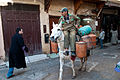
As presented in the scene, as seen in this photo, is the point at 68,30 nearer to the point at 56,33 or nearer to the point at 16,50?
the point at 56,33

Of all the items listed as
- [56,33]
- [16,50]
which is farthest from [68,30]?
[16,50]

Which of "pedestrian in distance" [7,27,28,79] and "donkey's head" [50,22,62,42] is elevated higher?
"donkey's head" [50,22,62,42]

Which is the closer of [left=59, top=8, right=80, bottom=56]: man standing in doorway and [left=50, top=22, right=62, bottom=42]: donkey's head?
[left=50, top=22, right=62, bottom=42]: donkey's head

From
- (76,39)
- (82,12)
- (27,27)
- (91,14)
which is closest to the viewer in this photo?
(76,39)

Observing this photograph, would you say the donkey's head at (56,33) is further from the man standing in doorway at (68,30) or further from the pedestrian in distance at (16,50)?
the pedestrian in distance at (16,50)

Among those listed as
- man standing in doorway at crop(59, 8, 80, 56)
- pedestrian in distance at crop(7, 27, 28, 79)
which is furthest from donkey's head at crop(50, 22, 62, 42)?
pedestrian in distance at crop(7, 27, 28, 79)

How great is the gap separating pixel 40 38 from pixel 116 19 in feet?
36.1

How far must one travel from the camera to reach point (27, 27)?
7.19 meters

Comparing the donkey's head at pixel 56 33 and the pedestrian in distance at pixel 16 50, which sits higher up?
the donkey's head at pixel 56 33

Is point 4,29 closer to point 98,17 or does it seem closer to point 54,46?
point 54,46

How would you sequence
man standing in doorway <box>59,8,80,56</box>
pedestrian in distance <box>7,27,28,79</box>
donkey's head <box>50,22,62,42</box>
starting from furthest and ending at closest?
pedestrian in distance <box>7,27,28,79</box>, man standing in doorway <box>59,8,80,56</box>, donkey's head <box>50,22,62,42</box>

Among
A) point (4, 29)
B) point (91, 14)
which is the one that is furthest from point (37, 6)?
point (91, 14)

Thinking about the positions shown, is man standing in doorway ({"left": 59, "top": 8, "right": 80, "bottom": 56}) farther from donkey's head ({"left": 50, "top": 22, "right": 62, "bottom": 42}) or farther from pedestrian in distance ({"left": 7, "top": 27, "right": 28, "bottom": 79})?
pedestrian in distance ({"left": 7, "top": 27, "right": 28, "bottom": 79})

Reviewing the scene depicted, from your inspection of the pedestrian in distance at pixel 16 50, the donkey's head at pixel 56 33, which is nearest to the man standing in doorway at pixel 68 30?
the donkey's head at pixel 56 33
